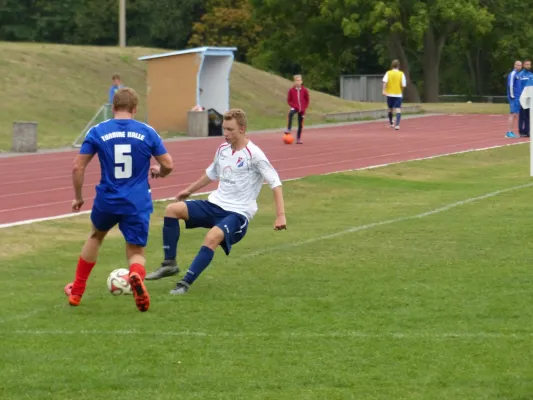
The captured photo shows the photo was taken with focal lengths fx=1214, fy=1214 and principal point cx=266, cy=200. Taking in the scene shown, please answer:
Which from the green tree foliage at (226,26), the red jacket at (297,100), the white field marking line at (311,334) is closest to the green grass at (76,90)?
the red jacket at (297,100)

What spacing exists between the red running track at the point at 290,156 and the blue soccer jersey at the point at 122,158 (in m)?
7.04

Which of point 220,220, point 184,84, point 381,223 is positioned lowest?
point 381,223

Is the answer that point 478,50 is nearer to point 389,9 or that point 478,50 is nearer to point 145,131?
point 389,9

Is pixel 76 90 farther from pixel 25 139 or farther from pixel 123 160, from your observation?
pixel 123 160

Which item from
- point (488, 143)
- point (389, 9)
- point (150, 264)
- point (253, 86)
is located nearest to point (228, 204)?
point (150, 264)

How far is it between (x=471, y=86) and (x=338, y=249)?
61.7 m

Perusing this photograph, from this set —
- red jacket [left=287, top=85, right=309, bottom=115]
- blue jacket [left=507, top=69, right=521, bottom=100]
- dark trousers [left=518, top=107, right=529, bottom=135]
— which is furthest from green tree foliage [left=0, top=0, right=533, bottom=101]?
red jacket [left=287, top=85, right=309, bottom=115]

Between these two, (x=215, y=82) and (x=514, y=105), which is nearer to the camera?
(x=514, y=105)

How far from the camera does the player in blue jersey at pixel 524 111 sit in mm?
30802

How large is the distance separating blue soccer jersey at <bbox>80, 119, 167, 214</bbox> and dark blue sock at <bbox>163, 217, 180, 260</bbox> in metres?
1.06

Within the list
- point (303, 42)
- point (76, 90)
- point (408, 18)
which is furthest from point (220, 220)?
point (303, 42)

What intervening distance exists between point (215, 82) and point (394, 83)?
6.30m

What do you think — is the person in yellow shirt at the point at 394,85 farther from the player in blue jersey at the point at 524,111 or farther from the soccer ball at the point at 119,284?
the soccer ball at the point at 119,284

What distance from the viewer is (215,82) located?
37969 millimetres
